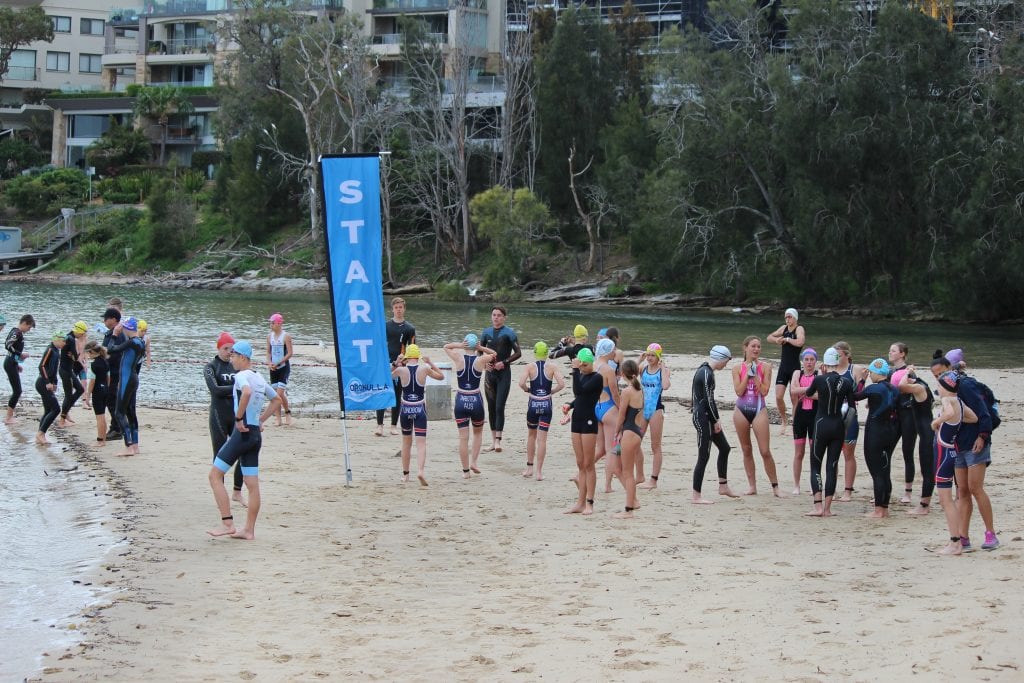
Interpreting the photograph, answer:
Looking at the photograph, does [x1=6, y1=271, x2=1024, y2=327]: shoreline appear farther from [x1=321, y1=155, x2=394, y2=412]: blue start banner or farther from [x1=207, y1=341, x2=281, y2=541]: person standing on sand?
[x1=207, y1=341, x2=281, y2=541]: person standing on sand

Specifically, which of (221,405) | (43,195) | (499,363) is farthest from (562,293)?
(221,405)

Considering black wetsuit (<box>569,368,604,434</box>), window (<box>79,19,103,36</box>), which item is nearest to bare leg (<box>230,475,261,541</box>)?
black wetsuit (<box>569,368,604,434</box>)

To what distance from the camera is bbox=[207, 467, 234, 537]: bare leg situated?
1020cm

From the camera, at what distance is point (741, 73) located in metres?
50.1

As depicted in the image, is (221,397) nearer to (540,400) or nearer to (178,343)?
(540,400)

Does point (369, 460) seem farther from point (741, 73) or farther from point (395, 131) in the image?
point (395, 131)

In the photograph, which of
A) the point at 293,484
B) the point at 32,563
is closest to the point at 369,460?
the point at 293,484

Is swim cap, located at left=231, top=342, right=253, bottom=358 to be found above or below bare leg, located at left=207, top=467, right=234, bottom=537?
above

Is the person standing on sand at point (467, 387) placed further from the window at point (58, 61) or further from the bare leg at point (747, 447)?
the window at point (58, 61)

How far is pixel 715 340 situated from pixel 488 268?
24.6 meters

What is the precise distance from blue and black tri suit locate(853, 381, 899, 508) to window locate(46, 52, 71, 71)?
91.0 metres

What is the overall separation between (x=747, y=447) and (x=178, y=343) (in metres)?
22.2

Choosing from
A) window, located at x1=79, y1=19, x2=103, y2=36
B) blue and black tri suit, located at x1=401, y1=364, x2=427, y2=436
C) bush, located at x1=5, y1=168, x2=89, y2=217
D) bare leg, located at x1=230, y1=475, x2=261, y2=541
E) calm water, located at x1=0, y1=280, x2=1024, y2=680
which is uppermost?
window, located at x1=79, y1=19, x2=103, y2=36

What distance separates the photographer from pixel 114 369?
1449cm
